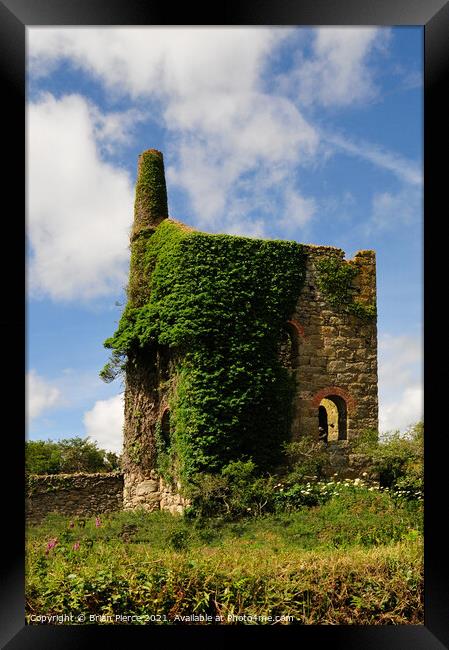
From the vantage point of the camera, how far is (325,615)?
6.95 metres

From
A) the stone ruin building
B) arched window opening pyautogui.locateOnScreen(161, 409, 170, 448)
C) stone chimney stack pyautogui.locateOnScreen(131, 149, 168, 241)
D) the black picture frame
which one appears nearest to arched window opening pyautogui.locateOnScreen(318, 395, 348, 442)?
the stone ruin building

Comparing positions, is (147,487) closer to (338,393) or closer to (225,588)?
(338,393)

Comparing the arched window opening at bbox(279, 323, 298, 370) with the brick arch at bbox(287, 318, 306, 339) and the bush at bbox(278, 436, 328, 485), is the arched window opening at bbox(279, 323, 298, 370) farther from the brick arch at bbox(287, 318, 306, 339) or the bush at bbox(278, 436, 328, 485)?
the bush at bbox(278, 436, 328, 485)

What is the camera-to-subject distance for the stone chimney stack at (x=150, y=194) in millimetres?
17359

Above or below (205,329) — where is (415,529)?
below

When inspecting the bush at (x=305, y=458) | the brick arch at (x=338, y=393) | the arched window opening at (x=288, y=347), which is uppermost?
the arched window opening at (x=288, y=347)

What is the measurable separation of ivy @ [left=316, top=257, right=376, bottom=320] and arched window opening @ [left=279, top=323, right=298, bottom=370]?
1.39 metres

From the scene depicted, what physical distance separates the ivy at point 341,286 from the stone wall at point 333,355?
113 millimetres

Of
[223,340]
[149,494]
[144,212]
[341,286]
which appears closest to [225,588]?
[223,340]

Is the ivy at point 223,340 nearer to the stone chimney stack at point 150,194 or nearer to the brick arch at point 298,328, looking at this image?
the brick arch at point 298,328
